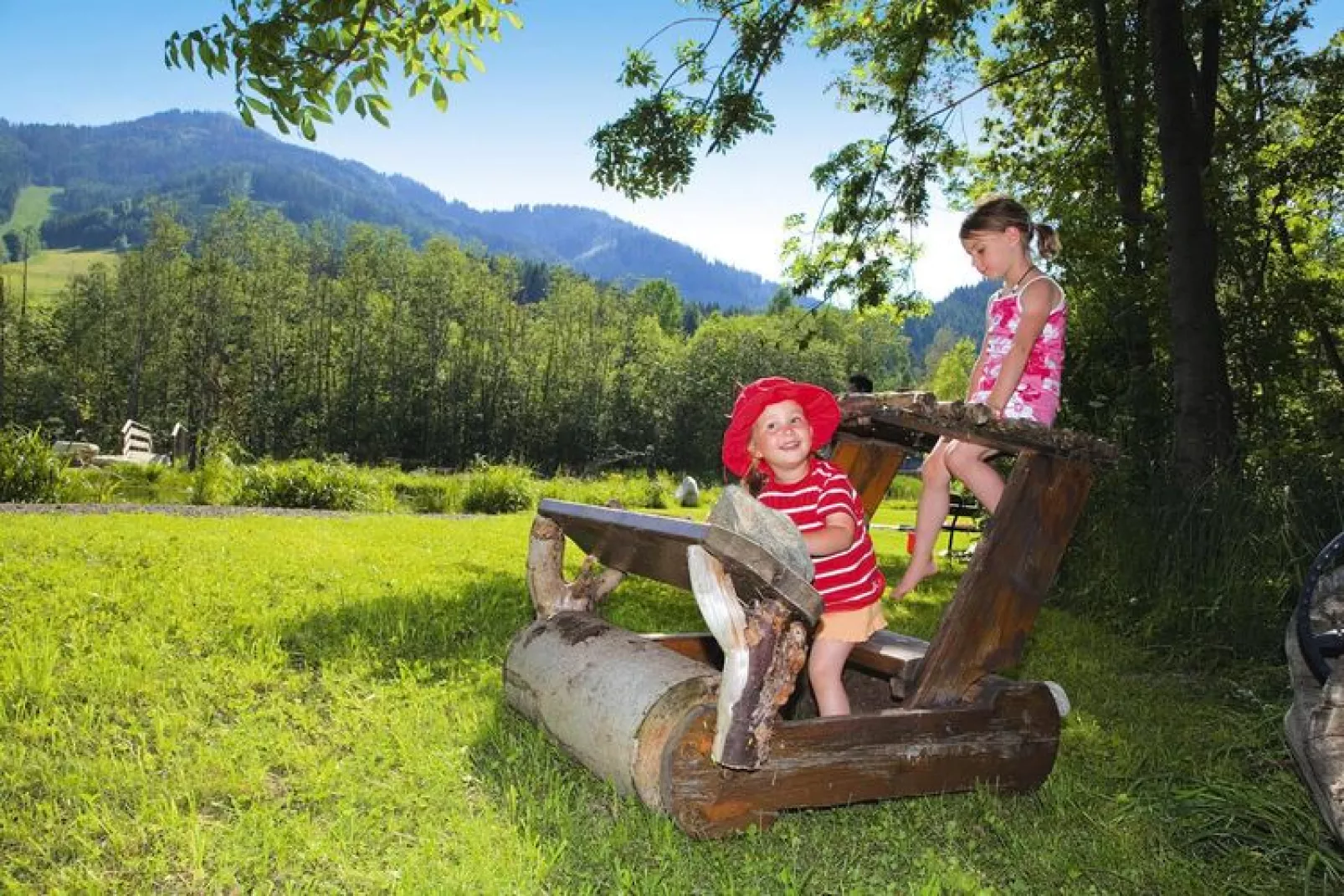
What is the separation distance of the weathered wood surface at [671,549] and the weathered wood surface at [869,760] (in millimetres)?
581

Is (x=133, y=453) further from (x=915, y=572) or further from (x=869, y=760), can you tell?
(x=869, y=760)

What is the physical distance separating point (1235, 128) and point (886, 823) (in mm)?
12519

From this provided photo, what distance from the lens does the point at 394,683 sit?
16.0 ft

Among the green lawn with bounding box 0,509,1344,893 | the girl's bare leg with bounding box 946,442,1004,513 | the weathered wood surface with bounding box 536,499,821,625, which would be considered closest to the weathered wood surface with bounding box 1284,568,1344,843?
the weathered wood surface with bounding box 536,499,821,625

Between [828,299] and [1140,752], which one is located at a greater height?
[828,299]

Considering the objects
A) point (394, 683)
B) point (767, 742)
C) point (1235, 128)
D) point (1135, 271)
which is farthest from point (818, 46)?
point (767, 742)

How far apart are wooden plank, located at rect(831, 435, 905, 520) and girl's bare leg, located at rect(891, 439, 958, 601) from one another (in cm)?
18

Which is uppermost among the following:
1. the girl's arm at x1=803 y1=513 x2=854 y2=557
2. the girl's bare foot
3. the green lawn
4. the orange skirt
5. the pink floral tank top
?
the pink floral tank top

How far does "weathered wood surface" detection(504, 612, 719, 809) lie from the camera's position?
3191 millimetres

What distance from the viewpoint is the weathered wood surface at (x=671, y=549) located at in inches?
107

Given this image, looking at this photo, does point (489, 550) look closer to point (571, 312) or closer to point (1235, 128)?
point (1235, 128)

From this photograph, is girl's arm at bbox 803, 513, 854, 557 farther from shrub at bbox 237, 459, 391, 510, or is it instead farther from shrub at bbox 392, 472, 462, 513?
shrub at bbox 392, 472, 462, 513

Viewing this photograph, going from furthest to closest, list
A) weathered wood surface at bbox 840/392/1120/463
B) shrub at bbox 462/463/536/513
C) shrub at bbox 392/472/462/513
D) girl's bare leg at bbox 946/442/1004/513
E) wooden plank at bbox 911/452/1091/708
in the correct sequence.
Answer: shrub at bbox 462/463/536/513, shrub at bbox 392/472/462/513, girl's bare leg at bbox 946/442/1004/513, wooden plank at bbox 911/452/1091/708, weathered wood surface at bbox 840/392/1120/463

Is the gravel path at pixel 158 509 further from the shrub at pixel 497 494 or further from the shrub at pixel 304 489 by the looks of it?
the shrub at pixel 497 494
